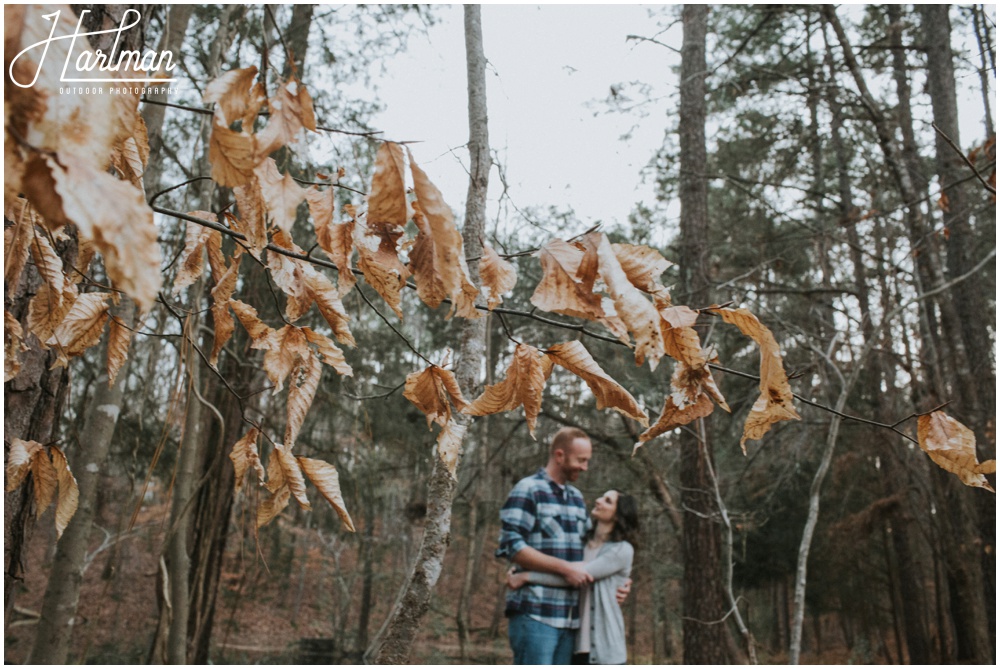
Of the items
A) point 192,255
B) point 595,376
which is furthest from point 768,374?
point 192,255

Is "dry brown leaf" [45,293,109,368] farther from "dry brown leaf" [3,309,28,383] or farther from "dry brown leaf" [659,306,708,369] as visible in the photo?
"dry brown leaf" [659,306,708,369]

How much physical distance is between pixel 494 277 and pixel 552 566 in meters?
2.45

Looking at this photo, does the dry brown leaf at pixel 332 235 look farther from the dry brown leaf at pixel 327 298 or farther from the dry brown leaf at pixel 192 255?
the dry brown leaf at pixel 192 255

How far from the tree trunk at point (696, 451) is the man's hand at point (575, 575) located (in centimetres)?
151

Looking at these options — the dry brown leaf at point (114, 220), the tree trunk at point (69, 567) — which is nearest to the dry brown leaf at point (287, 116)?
the dry brown leaf at point (114, 220)

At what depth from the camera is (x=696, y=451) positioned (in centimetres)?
523

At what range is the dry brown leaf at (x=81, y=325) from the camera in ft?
3.41

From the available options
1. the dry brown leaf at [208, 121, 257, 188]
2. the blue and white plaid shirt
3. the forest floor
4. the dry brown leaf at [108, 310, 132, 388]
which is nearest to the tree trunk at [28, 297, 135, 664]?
the blue and white plaid shirt

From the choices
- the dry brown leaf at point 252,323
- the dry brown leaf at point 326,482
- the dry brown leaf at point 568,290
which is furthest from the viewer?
the dry brown leaf at point 252,323

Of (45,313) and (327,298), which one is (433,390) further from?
(45,313)

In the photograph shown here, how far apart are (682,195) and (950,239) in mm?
2733

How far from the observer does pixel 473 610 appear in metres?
17.9

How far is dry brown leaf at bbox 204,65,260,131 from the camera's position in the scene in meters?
0.69

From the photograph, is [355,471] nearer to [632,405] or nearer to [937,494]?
[937,494]
